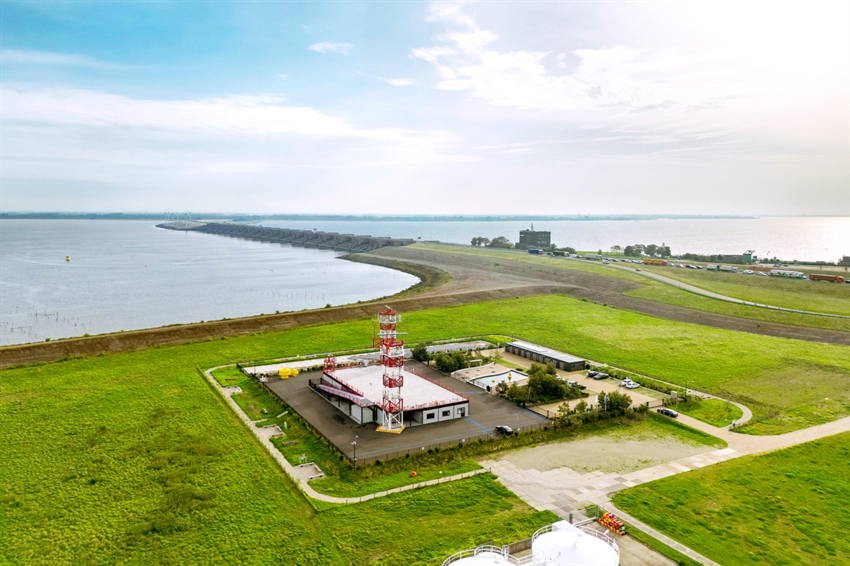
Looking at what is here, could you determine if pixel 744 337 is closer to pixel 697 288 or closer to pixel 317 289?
pixel 697 288

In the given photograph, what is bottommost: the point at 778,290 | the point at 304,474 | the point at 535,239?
the point at 304,474

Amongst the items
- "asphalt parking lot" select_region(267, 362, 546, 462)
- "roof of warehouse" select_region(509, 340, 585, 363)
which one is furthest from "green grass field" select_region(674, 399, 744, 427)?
"roof of warehouse" select_region(509, 340, 585, 363)

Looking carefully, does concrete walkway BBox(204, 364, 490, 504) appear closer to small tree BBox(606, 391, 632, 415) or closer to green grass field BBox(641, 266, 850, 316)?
small tree BBox(606, 391, 632, 415)

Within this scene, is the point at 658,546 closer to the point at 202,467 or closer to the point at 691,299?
the point at 202,467

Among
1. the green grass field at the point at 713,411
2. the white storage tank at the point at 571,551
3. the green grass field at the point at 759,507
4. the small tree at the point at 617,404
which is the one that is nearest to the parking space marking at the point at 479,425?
the small tree at the point at 617,404

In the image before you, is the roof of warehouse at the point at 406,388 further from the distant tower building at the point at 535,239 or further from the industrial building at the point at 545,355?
the distant tower building at the point at 535,239

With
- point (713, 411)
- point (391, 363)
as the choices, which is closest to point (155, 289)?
point (391, 363)
